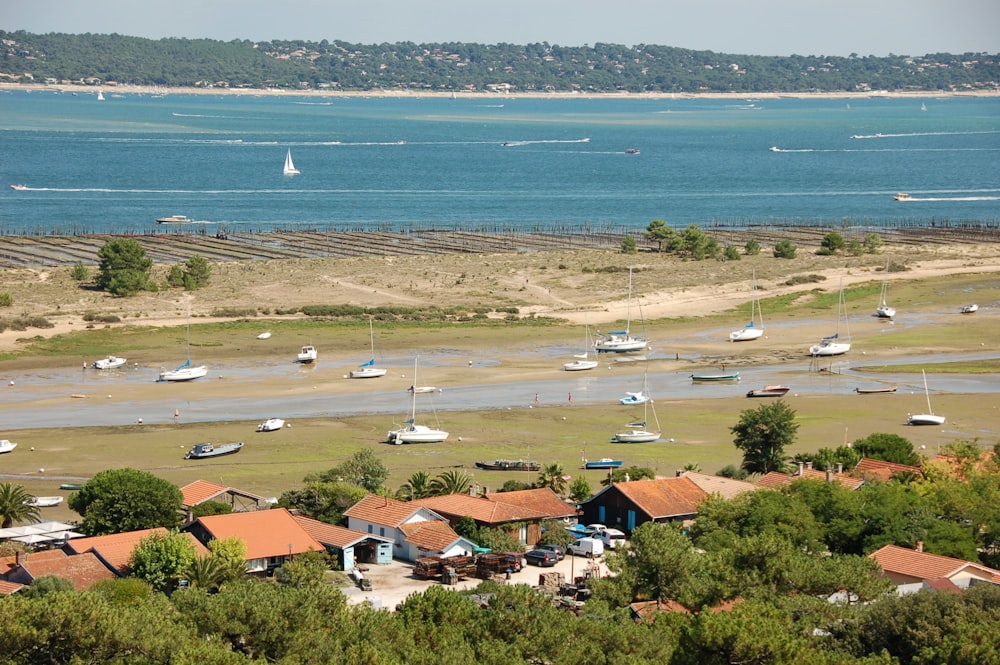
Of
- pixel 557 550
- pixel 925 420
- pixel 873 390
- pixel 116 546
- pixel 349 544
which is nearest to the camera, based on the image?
pixel 116 546

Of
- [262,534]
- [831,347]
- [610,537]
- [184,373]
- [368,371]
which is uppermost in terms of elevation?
[262,534]

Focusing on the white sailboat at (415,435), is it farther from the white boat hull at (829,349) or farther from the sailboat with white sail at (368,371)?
the white boat hull at (829,349)

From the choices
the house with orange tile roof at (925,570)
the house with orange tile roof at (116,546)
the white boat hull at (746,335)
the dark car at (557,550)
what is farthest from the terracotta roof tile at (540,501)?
the white boat hull at (746,335)

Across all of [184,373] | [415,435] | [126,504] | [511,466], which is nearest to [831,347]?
[415,435]

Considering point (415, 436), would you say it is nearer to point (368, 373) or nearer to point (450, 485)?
point (450, 485)

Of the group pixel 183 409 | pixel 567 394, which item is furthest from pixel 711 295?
pixel 183 409

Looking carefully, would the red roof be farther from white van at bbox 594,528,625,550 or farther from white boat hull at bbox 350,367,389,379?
white boat hull at bbox 350,367,389,379

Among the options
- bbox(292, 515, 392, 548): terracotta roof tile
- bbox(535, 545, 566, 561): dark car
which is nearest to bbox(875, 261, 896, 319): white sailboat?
bbox(535, 545, 566, 561): dark car
